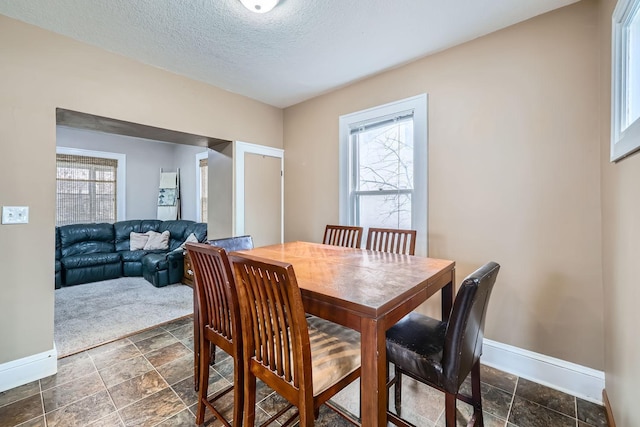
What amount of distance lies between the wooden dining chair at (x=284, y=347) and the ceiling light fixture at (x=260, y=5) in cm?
160

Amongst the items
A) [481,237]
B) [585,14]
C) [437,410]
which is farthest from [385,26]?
[437,410]

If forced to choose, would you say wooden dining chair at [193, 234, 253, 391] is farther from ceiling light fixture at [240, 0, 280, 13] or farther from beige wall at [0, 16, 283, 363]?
ceiling light fixture at [240, 0, 280, 13]

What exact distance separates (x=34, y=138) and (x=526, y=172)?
3599 mm

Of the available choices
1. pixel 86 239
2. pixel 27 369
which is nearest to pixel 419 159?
pixel 27 369

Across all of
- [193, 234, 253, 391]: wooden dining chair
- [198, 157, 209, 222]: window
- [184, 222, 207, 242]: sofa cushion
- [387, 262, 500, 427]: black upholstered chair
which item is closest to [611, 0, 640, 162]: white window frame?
[387, 262, 500, 427]: black upholstered chair

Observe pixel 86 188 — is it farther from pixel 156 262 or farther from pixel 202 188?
pixel 156 262

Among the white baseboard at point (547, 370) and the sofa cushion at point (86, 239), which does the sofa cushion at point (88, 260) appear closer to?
the sofa cushion at point (86, 239)

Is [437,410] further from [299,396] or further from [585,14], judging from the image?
[585,14]

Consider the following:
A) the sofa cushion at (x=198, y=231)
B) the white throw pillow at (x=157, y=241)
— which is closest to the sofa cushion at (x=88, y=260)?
the white throw pillow at (x=157, y=241)

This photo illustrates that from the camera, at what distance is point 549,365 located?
1.93m

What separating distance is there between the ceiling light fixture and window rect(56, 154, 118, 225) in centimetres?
528

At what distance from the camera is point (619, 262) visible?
4.71 ft

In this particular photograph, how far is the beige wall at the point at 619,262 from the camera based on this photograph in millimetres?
1218

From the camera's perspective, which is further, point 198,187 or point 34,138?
point 198,187
